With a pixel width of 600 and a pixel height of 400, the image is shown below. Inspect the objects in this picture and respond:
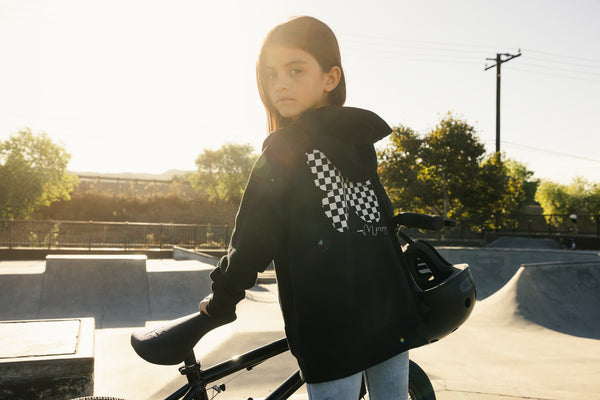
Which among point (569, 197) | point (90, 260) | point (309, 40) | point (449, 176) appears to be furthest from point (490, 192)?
point (569, 197)

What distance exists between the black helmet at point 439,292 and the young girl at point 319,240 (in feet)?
0.26

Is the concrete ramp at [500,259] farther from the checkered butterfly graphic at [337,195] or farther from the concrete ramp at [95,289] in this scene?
the checkered butterfly graphic at [337,195]

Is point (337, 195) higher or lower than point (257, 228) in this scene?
higher

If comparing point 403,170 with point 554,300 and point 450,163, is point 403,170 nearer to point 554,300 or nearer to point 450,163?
point 450,163

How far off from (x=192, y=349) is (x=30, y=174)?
33980 millimetres

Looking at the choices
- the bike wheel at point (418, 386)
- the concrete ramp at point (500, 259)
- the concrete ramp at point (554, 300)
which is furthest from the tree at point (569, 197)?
the bike wheel at point (418, 386)

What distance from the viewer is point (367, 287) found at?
54.1 inches

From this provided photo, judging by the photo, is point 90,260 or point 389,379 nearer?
point 389,379

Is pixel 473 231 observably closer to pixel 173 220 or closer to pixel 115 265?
pixel 115 265

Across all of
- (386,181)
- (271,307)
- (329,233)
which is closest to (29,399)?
(329,233)

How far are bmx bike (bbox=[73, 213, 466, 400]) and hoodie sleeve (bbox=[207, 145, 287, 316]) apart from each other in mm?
191

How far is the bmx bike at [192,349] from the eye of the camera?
5.16ft

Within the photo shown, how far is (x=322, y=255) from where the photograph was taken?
1.35 meters

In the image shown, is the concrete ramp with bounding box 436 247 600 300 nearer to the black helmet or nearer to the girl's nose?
the black helmet
